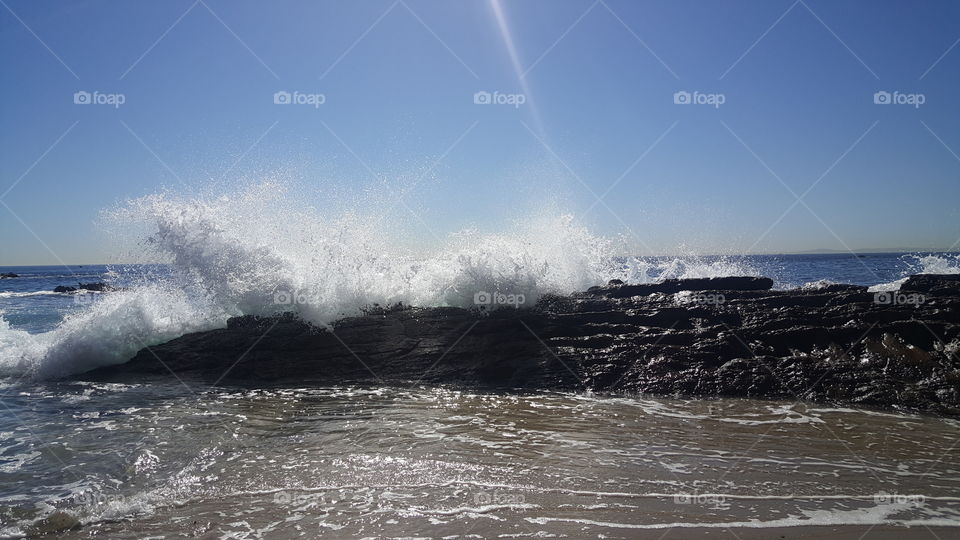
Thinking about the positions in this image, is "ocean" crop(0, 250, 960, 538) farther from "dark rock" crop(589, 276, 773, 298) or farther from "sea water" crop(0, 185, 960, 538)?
"dark rock" crop(589, 276, 773, 298)

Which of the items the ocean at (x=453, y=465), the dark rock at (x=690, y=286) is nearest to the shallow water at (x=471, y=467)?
the ocean at (x=453, y=465)

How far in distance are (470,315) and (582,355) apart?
10.1 ft

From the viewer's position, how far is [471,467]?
5.43 meters

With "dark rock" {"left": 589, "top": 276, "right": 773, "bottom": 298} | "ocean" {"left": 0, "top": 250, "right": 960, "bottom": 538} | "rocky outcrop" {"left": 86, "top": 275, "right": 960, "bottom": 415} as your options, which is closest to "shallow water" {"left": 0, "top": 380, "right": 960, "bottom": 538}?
"ocean" {"left": 0, "top": 250, "right": 960, "bottom": 538}

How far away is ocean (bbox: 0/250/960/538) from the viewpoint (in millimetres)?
4367

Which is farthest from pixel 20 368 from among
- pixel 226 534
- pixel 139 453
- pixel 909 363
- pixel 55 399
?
pixel 909 363

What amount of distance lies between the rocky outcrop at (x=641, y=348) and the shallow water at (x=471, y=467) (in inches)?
30.9

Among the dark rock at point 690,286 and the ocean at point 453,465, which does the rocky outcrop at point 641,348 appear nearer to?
the ocean at point 453,465

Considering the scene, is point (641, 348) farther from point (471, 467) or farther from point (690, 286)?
point (690, 286)

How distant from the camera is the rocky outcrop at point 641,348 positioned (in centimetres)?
813

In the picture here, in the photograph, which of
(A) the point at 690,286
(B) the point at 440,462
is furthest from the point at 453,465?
(A) the point at 690,286

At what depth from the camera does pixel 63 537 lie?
4.25 m

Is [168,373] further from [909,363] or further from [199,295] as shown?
[909,363]

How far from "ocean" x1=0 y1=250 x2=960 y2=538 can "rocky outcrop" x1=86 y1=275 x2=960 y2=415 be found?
65cm
